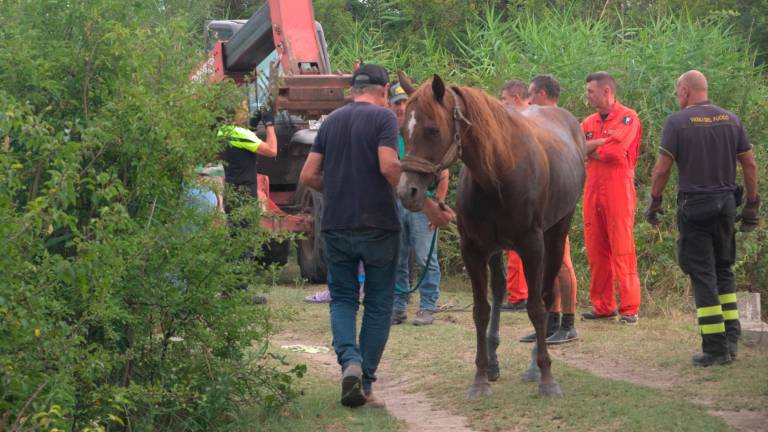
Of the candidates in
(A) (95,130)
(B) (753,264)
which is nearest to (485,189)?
(A) (95,130)

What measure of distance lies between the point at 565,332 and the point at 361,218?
3.17 meters

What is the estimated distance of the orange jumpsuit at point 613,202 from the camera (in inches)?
404

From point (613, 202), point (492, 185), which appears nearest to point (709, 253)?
point (613, 202)

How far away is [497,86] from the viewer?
14570 mm

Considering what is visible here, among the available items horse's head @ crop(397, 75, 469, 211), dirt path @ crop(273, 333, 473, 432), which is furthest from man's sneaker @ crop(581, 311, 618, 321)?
horse's head @ crop(397, 75, 469, 211)

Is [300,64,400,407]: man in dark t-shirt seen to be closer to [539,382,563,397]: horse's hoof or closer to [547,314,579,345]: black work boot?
[539,382,563,397]: horse's hoof

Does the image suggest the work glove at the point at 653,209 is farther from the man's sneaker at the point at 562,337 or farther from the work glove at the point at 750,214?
the man's sneaker at the point at 562,337

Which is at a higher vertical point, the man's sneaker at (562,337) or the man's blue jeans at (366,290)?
the man's blue jeans at (366,290)

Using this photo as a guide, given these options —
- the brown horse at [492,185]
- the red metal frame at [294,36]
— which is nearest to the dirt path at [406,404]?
the brown horse at [492,185]

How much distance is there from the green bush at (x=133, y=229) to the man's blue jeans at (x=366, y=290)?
2.47 ft

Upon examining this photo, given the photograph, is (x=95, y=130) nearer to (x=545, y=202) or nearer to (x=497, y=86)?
(x=545, y=202)

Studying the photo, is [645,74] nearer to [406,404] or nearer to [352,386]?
[406,404]

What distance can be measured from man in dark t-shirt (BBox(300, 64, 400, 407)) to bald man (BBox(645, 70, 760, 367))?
2532 millimetres

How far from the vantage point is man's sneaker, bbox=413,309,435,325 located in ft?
34.7
